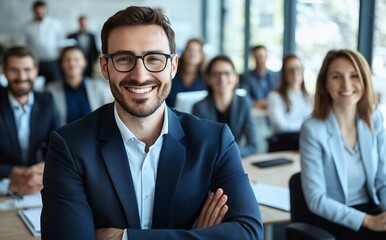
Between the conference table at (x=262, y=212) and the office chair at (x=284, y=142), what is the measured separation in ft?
3.23

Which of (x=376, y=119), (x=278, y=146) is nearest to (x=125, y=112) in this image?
(x=376, y=119)

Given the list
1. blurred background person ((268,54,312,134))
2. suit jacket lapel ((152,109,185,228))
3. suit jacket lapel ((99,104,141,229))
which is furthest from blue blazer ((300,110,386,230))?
blurred background person ((268,54,312,134))

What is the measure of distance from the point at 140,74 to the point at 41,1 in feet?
26.1

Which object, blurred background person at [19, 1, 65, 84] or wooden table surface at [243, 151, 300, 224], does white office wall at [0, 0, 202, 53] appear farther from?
wooden table surface at [243, 151, 300, 224]

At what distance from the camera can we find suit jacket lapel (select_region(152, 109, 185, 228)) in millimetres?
1711

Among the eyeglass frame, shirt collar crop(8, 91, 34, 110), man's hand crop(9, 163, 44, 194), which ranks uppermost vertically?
the eyeglass frame

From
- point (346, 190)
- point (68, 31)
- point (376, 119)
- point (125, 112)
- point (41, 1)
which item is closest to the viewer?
point (125, 112)

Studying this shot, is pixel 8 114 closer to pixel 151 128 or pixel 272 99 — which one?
pixel 151 128

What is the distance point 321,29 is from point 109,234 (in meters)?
5.25

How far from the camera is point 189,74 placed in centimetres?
517

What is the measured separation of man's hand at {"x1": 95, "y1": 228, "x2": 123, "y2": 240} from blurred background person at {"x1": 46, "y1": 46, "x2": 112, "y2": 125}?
267cm

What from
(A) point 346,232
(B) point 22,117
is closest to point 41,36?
(B) point 22,117

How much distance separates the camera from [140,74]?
5.21 feet

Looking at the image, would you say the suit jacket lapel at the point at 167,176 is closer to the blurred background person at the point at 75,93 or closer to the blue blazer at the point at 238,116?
the blue blazer at the point at 238,116
